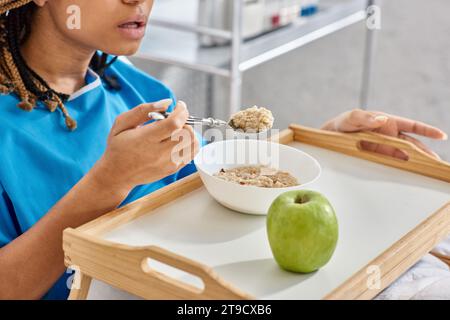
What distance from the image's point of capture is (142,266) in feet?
2.82

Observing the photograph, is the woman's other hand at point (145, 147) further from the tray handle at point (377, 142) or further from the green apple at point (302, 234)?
the tray handle at point (377, 142)

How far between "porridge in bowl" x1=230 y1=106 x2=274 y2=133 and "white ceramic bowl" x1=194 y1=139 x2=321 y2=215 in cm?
6

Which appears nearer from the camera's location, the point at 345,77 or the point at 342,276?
the point at 342,276

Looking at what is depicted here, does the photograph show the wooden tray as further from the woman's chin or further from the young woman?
the woman's chin

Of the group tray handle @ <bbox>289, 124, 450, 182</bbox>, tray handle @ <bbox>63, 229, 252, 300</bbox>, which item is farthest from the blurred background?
tray handle @ <bbox>63, 229, 252, 300</bbox>

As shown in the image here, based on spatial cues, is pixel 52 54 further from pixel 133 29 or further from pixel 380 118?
pixel 380 118

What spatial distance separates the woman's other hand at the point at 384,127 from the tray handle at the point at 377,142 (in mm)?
19

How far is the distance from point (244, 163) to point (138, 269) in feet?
1.25

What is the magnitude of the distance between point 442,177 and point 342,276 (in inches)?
16.9

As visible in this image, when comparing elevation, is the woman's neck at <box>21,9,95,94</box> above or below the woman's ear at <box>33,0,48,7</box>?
below

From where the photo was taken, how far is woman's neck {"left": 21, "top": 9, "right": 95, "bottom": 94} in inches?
48.5
